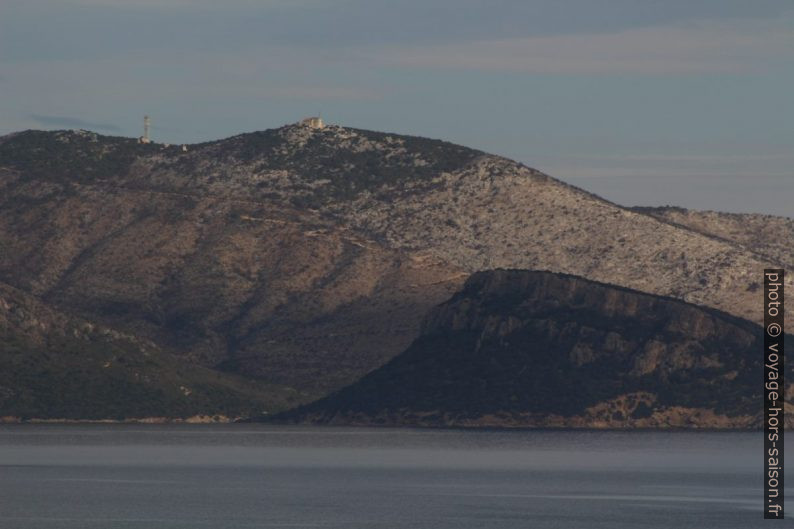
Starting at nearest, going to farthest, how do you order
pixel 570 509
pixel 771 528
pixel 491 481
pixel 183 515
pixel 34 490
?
pixel 771 528, pixel 183 515, pixel 570 509, pixel 34 490, pixel 491 481

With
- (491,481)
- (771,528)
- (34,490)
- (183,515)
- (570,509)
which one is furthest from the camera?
(491,481)

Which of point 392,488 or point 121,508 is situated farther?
point 392,488

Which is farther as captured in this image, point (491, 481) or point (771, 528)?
point (491, 481)

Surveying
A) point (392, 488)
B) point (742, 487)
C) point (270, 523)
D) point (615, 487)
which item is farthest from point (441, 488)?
point (270, 523)

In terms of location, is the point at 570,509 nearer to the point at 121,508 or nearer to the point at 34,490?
the point at 121,508

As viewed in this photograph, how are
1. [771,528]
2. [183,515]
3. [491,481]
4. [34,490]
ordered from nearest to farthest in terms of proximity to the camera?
[771,528] → [183,515] → [34,490] → [491,481]

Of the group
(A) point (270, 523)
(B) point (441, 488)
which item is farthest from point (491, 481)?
(A) point (270, 523)

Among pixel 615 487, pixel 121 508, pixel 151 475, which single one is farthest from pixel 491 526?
pixel 151 475

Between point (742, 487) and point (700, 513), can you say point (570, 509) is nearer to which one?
point (700, 513)
